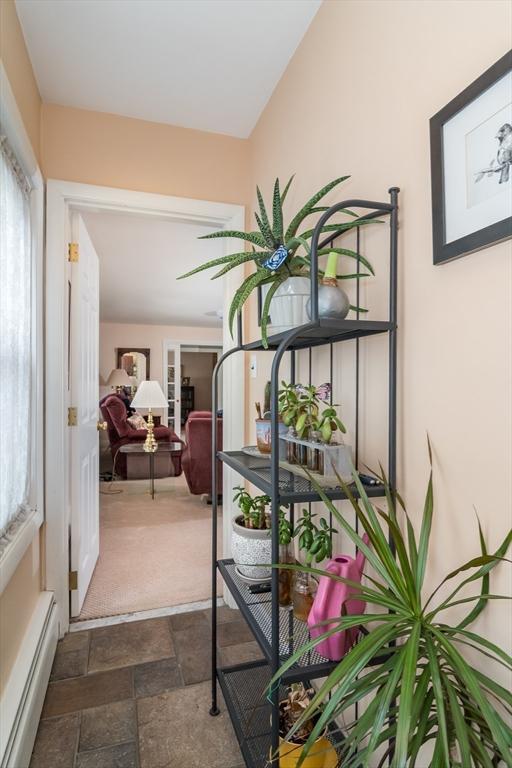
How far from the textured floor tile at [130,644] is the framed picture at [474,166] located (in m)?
1.96

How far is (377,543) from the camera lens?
80 cm

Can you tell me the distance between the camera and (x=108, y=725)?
1.48m

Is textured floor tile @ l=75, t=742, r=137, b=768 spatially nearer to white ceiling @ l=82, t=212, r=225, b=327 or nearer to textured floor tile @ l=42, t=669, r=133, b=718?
textured floor tile @ l=42, t=669, r=133, b=718

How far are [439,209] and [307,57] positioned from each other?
1.12m

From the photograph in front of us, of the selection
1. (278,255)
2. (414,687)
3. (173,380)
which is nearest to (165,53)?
(278,255)

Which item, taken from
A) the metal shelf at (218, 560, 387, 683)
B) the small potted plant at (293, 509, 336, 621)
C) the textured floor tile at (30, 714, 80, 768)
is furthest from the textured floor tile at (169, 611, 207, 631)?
the small potted plant at (293, 509, 336, 621)

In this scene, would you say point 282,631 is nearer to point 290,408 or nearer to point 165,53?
point 290,408

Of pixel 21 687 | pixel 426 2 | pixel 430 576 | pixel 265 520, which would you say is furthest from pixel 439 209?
pixel 21 687

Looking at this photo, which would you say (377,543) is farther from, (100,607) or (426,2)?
(100,607)

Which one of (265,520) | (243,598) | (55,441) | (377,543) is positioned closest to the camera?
(377,543)

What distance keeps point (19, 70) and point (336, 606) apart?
80.6 inches

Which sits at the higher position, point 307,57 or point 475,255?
point 307,57

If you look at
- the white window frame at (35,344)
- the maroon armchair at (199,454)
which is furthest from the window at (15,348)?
the maroon armchair at (199,454)

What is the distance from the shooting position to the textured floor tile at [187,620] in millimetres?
2088
